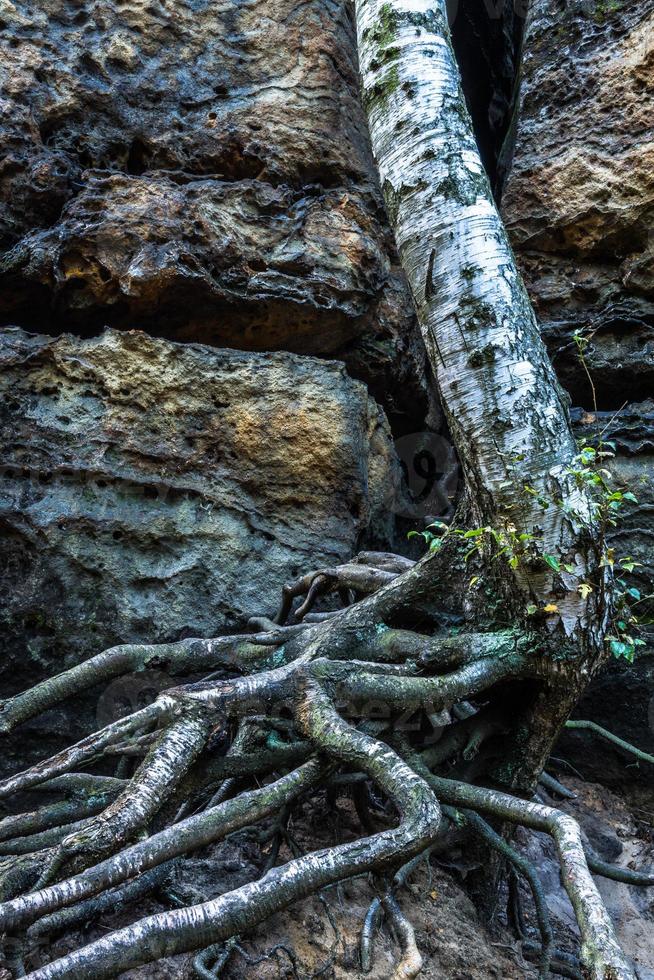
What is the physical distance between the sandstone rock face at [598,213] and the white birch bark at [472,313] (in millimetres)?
1635

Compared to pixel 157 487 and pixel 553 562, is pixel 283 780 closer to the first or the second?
pixel 553 562

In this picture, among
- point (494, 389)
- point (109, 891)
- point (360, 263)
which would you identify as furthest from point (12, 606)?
point (360, 263)

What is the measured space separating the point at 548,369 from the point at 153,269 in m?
2.01

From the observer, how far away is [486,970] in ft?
8.63

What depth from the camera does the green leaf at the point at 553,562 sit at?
258 cm

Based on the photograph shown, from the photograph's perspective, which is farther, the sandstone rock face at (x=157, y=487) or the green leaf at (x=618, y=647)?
the sandstone rock face at (x=157, y=487)

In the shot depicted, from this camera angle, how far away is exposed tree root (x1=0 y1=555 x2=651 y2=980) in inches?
76.9

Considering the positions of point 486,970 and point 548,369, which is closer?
point 486,970

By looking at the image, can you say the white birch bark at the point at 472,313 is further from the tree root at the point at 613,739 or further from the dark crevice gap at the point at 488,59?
the dark crevice gap at the point at 488,59

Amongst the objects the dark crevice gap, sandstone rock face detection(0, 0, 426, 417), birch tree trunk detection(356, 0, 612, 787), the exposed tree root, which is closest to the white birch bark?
birch tree trunk detection(356, 0, 612, 787)

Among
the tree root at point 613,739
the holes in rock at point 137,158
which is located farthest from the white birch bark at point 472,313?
the holes in rock at point 137,158

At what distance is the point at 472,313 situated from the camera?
2793 mm

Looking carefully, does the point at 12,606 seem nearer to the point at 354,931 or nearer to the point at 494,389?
the point at 354,931

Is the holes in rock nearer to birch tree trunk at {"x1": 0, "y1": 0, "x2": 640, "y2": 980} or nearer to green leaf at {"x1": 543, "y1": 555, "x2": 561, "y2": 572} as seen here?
birch tree trunk at {"x1": 0, "y1": 0, "x2": 640, "y2": 980}
